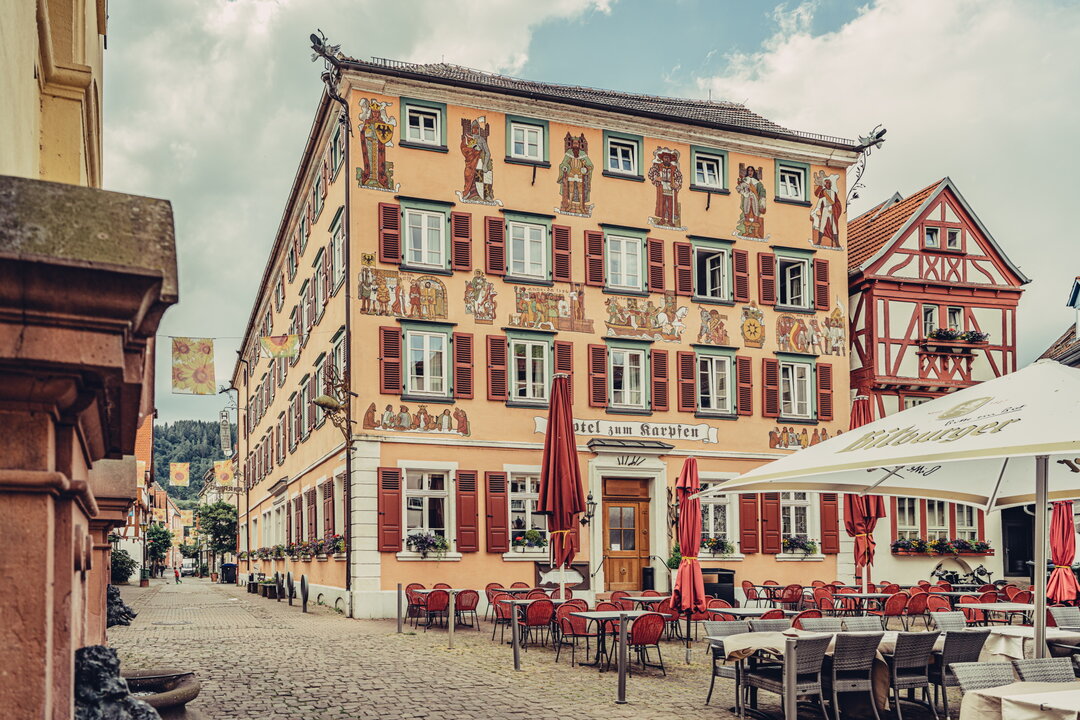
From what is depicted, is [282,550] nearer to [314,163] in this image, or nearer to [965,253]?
[314,163]

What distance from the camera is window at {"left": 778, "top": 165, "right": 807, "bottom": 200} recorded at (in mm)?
27688

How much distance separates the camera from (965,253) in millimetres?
29188

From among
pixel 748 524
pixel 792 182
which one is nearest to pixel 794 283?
pixel 792 182

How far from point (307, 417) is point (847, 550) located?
46.9ft

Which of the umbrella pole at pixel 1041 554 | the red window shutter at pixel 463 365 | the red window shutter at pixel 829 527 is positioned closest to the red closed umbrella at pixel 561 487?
the red window shutter at pixel 463 365

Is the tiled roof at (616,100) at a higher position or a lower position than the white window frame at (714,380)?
higher

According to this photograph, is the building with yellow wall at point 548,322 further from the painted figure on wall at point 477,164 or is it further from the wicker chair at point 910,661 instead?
the wicker chair at point 910,661

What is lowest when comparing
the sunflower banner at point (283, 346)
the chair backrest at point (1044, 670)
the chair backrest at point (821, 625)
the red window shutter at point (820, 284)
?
the chair backrest at point (821, 625)

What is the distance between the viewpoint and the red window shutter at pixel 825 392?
88.9 feet

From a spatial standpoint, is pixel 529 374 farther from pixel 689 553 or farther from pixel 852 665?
pixel 852 665

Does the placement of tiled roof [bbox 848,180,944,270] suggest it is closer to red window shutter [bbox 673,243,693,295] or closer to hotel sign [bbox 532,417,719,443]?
red window shutter [bbox 673,243,693,295]

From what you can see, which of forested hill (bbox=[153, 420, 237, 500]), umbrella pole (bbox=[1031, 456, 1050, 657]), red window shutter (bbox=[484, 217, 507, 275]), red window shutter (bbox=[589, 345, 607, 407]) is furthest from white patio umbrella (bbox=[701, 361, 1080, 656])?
forested hill (bbox=[153, 420, 237, 500])

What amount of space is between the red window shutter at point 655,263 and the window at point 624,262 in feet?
0.71

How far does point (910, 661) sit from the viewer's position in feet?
31.9
